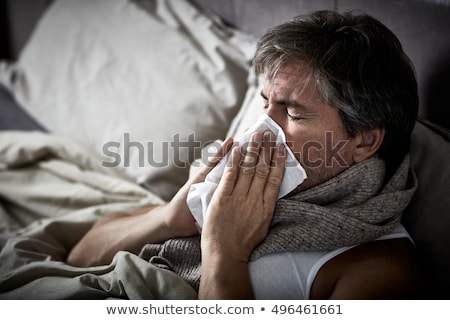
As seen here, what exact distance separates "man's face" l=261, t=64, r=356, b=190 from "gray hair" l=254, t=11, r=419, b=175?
2cm

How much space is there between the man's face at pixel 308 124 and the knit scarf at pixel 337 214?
0.05 m

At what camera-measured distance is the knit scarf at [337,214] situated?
1.07 metres

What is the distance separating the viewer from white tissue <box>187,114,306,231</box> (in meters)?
1.11

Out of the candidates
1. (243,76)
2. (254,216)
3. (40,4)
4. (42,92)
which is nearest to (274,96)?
(254,216)

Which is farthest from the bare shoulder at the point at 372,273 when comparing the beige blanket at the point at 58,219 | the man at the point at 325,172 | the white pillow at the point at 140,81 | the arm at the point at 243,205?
the white pillow at the point at 140,81

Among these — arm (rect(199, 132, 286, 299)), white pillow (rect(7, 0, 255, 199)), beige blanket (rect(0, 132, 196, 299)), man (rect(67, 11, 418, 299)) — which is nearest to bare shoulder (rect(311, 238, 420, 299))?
man (rect(67, 11, 418, 299))

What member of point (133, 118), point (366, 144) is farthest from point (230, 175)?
point (133, 118)

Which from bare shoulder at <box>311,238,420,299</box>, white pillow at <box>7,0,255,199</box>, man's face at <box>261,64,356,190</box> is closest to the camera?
bare shoulder at <box>311,238,420,299</box>

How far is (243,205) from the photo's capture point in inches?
44.0

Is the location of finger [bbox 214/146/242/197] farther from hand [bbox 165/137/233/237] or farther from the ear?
the ear

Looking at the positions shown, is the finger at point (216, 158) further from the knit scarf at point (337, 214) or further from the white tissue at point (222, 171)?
the knit scarf at point (337, 214)

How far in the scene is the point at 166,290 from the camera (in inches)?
41.3

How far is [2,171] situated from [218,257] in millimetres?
899

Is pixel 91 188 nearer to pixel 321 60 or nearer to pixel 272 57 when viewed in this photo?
pixel 272 57
